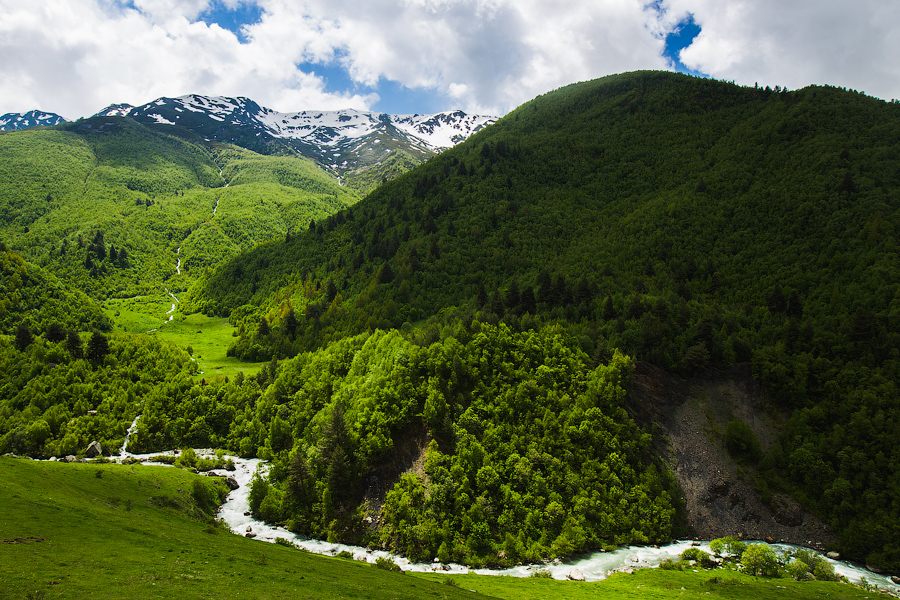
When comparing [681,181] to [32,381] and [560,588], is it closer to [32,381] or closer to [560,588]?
[560,588]

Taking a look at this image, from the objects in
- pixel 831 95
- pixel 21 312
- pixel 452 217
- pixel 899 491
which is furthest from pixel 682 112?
pixel 21 312

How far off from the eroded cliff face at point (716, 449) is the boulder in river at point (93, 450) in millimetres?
105073

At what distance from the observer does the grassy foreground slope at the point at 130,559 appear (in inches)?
1044

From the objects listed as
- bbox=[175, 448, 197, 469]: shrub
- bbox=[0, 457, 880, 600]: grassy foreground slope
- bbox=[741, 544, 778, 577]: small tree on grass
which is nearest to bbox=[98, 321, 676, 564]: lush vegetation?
bbox=[0, 457, 880, 600]: grassy foreground slope

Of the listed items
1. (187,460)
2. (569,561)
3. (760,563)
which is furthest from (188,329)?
(760,563)

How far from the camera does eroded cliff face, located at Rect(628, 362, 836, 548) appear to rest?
63906 mm

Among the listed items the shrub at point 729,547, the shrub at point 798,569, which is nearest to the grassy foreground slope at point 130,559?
the shrub at point 729,547

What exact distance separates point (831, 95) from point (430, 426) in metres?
169

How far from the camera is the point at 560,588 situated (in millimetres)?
48375

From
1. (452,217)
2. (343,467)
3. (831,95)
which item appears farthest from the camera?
(452,217)

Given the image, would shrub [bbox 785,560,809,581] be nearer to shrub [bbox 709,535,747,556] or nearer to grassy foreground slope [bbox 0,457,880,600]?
grassy foreground slope [bbox 0,457,880,600]

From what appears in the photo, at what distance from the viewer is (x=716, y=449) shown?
72.4 meters

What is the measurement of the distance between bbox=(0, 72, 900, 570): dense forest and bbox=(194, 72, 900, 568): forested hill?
63cm

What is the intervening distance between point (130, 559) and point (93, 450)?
6900cm
